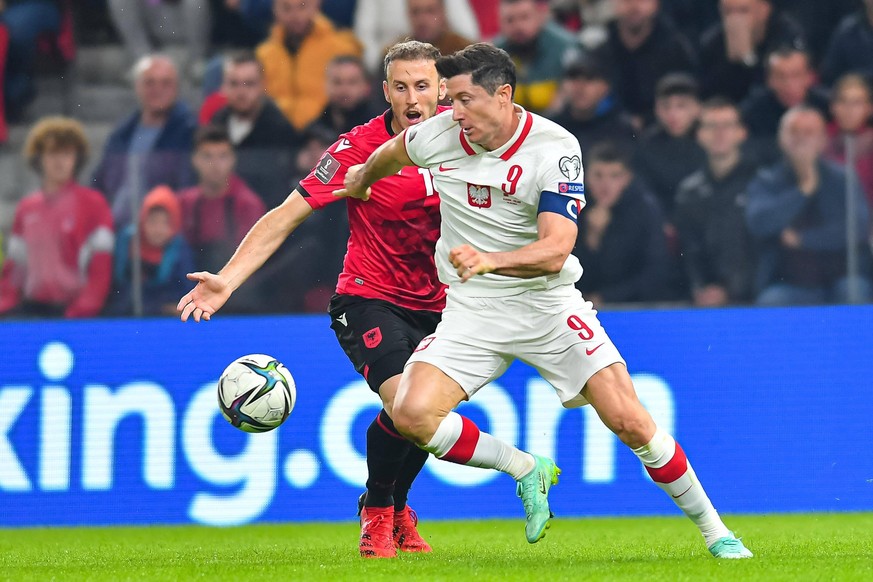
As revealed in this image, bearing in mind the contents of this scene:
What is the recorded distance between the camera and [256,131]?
32.7 feet

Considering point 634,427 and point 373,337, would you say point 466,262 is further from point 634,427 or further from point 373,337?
point 373,337

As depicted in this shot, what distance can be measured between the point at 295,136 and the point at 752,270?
327 cm

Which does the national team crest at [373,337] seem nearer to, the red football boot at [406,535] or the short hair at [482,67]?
the red football boot at [406,535]

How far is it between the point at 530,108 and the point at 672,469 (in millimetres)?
5407

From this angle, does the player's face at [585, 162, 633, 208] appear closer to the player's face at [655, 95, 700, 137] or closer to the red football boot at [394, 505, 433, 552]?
the player's face at [655, 95, 700, 137]

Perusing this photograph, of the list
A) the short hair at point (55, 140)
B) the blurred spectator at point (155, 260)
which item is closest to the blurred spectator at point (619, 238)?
the blurred spectator at point (155, 260)

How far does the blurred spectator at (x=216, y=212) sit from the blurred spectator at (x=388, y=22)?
2129 millimetres

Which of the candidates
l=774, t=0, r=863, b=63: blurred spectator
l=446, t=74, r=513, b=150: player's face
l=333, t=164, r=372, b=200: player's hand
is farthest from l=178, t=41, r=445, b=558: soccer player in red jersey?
l=774, t=0, r=863, b=63: blurred spectator

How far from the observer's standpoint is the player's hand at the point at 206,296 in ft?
19.7

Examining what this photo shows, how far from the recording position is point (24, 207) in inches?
371

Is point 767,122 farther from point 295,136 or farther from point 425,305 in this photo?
point 425,305

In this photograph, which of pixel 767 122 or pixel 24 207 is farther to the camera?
pixel 767 122

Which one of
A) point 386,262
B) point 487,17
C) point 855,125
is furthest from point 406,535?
point 487,17

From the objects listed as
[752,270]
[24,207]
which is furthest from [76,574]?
[752,270]
